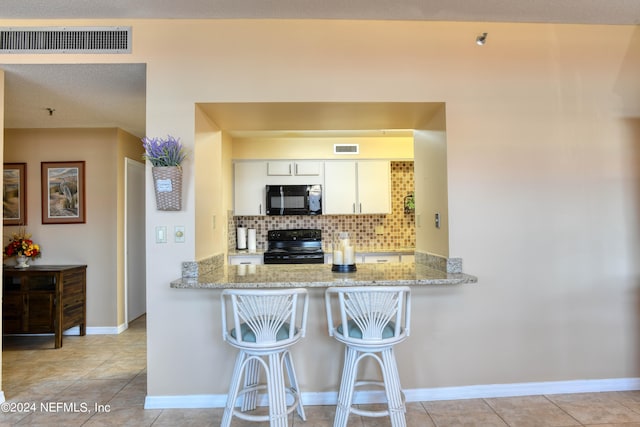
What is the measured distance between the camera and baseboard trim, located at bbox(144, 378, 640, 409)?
2.43m

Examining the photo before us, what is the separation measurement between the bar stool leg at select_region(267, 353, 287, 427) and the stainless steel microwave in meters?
2.82

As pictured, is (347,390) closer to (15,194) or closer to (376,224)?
(376,224)

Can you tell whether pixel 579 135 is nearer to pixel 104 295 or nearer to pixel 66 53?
pixel 66 53

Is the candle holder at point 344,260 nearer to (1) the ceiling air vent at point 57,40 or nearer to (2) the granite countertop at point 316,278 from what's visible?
(2) the granite countertop at point 316,278

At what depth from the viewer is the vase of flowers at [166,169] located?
234 centimetres

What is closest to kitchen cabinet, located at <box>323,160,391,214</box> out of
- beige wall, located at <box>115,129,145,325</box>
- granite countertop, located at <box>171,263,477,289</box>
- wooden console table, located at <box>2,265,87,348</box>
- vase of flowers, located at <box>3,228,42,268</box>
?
granite countertop, located at <box>171,263,477,289</box>

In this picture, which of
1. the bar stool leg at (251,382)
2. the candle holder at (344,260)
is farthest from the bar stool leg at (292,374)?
the candle holder at (344,260)

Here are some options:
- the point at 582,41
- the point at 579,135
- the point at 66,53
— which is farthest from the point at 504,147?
the point at 66,53

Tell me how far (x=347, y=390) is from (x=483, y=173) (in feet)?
5.45

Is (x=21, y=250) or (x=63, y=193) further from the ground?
(x=63, y=193)

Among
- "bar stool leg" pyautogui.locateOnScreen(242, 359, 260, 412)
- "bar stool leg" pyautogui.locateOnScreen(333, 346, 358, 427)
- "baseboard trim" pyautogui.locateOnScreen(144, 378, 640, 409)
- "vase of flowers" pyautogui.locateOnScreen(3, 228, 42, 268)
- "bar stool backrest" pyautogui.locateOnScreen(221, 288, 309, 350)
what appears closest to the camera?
"bar stool backrest" pyautogui.locateOnScreen(221, 288, 309, 350)

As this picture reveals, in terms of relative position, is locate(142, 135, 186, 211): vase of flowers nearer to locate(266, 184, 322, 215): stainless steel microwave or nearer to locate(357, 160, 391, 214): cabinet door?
locate(266, 184, 322, 215): stainless steel microwave

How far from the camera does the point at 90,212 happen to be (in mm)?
4129

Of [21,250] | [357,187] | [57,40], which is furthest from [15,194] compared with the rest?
[357,187]
